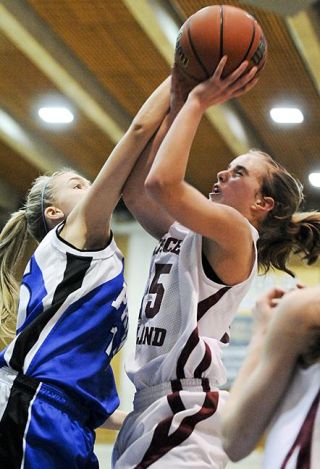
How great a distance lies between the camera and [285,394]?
162 centimetres

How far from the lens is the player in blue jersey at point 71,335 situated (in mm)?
2846

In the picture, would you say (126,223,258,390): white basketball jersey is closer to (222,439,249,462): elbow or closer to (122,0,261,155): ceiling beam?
(222,439,249,462): elbow

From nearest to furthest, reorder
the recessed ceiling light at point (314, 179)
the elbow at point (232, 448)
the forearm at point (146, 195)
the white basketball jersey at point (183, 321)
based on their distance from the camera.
→ the elbow at point (232, 448) → the white basketball jersey at point (183, 321) → the forearm at point (146, 195) → the recessed ceiling light at point (314, 179)

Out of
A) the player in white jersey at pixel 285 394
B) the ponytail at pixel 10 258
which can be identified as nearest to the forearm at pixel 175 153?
the player in white jersey at pixel 285 394

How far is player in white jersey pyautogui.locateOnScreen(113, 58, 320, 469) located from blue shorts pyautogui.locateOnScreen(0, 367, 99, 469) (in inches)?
5.8

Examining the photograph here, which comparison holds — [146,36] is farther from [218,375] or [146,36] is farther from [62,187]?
[218,375]

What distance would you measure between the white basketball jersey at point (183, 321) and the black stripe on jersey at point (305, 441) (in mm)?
1204

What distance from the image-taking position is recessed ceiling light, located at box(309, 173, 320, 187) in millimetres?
9898

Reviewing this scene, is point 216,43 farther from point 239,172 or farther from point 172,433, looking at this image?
point 172,433

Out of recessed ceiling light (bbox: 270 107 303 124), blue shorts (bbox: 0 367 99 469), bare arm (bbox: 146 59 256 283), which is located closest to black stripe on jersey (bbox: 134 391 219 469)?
blue shorts (bbox: 0 367 99 469)

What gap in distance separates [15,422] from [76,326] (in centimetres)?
37

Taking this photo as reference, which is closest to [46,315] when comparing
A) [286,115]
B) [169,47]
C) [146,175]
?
[146,175]

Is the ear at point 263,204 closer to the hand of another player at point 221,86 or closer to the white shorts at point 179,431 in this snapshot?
the hand of another player at point 221,86

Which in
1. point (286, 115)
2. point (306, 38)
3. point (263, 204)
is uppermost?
point (286, 115)
